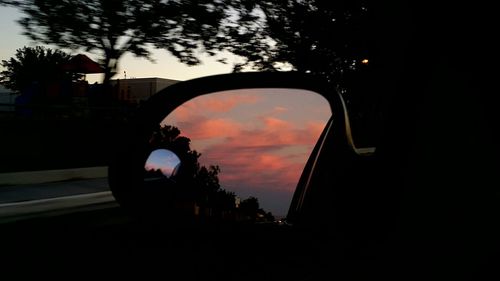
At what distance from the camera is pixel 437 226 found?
1.27 m

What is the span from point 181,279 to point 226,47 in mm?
7214

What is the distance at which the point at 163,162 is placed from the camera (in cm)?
176

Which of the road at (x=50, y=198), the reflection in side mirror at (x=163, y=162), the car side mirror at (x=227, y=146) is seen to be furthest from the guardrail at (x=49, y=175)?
the reflection in side mirror at (x=163, y=162)

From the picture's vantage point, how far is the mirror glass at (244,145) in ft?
5.65

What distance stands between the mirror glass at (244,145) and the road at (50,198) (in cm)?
376

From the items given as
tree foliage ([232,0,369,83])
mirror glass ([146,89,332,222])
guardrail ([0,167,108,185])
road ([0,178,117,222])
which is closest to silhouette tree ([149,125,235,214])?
mirror glass ([146,89,332,222])

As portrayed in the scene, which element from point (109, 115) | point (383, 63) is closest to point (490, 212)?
point (383, 63)

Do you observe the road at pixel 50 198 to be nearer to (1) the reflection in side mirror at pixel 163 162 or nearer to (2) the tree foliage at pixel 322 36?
(2) the tree foliage at pixel 322 36

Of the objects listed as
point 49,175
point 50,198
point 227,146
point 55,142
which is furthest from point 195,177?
point 55,142

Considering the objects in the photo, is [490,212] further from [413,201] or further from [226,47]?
[226,47]

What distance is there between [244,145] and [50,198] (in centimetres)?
548

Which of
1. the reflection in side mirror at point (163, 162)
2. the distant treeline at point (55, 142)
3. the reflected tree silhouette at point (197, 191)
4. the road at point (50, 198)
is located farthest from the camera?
the distant treeline at point (55, 142)

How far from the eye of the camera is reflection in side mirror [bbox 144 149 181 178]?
1735mm

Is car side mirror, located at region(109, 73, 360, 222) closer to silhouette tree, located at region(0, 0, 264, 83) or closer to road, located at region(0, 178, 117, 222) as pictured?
road, located at region(0, 178, 117, 222)
